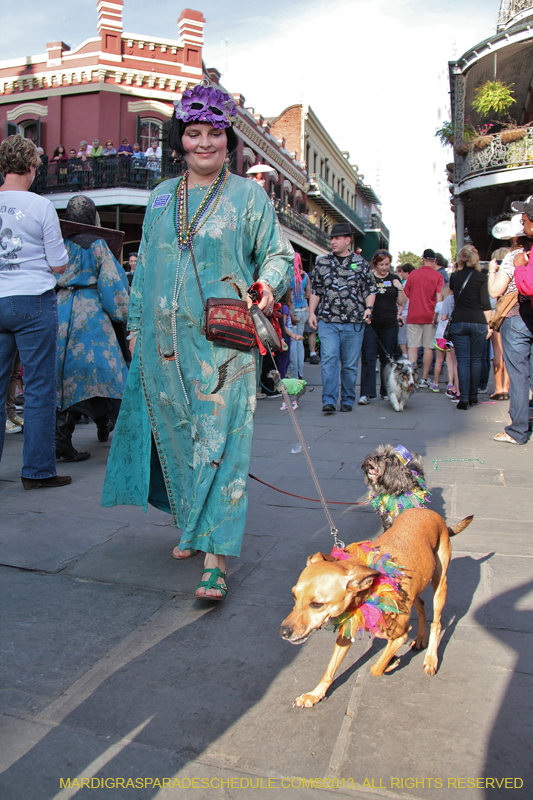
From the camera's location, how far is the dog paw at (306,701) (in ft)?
6.27

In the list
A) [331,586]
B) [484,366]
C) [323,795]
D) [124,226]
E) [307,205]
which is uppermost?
[307,205]

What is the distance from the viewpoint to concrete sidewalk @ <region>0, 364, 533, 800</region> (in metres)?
1.64

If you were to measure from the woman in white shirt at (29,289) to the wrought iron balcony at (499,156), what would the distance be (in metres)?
16.9

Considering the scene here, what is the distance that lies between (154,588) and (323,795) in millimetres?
1365

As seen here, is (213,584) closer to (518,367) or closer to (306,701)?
(306,701)

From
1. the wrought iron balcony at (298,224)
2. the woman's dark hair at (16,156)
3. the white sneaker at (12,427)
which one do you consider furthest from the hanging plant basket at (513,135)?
the woman's dark hair at (16,156)

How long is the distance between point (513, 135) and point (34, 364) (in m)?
17.5

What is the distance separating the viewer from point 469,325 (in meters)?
7.88

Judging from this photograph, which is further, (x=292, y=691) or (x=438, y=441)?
(x=438, y=441)

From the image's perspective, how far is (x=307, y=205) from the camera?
133ft

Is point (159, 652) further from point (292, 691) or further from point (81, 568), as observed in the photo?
point (81, 568)

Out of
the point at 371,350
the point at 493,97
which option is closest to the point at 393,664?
the point at 371,350

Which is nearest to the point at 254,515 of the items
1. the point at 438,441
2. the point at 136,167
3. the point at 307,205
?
the point at 438,441

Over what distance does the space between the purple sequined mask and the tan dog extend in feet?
5.90
